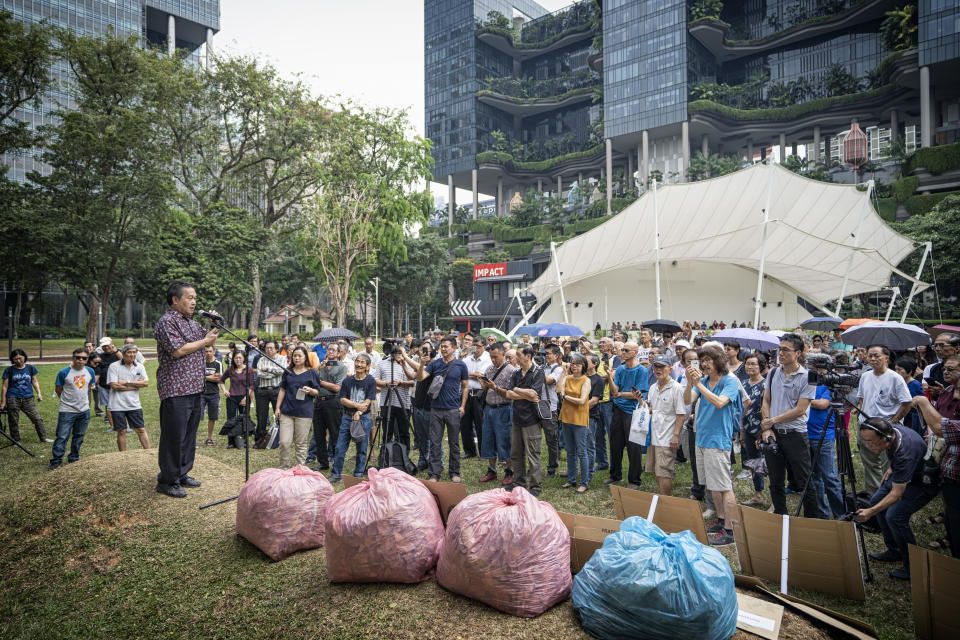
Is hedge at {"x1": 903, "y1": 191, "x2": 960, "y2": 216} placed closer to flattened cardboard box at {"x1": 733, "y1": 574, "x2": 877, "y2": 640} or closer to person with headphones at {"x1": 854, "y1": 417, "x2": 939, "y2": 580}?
person with headphones at {"x1": 854, "y1": 417, "x2": 939, "y2": 580}

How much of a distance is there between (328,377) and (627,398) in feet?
12.1

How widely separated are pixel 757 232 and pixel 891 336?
15.5 m

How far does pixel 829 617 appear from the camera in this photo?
2.63m

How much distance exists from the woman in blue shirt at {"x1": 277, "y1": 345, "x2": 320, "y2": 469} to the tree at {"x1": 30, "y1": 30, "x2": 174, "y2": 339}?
18453 mm

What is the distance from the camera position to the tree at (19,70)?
15.8 meters

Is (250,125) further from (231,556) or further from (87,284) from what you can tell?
(231,556)

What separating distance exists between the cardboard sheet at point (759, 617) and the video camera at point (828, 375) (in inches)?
66.3

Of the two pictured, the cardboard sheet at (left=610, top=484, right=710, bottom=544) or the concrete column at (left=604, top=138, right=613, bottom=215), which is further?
the concrete column at (left=604, top=138, right=613, bottom=215)

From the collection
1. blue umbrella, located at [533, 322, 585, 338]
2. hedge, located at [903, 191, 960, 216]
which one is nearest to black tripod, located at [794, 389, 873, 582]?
blue umbrella, located at [533, 322, 585, 338]

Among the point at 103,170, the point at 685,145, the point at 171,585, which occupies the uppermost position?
the point at 685,145

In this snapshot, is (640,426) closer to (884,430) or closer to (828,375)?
(828,375)

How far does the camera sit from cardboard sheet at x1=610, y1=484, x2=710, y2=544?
3.30 meters

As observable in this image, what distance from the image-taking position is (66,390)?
246 inches

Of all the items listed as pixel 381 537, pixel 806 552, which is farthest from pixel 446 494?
pixel 806 552
